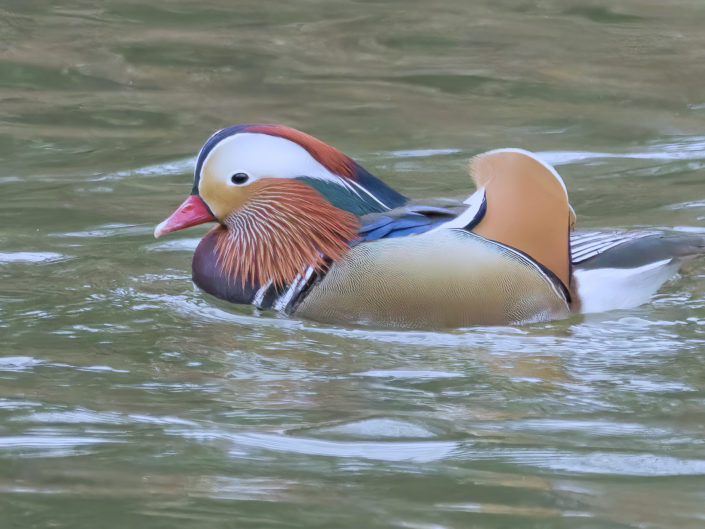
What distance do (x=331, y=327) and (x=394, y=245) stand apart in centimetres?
38

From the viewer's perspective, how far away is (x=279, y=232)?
525cm

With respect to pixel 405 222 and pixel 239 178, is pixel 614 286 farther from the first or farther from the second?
pixel 239 178

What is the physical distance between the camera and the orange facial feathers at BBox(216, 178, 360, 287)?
16.8ft

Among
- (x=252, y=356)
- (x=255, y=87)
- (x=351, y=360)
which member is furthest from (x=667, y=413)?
(x=255, y=87)

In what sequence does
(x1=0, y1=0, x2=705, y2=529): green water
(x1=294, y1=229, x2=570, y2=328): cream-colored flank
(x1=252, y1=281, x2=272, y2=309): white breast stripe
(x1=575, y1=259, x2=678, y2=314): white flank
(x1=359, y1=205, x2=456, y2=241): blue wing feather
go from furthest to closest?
(x1=252, y1=281, x2=272, y2=309): white breast stripe
(x1=575, y1=259, x2=678, y2=314): white flank
(x1=359, y1=205, x2=456, y2=241): blue wing feather
(x1=294, y1=229, x2=570, y2=328): cream-colored flank
(x1=0, y1=0, x2=705, y2=529): green water

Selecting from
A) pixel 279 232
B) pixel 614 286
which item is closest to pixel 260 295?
pixel 279 232

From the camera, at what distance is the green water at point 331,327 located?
335cm

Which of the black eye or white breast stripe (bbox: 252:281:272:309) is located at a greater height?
the black eye

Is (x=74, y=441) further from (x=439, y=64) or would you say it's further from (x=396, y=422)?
(x=439, y=64)

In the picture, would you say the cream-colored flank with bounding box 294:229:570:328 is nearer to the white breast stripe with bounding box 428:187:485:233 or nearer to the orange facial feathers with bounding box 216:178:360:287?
the white breast stripe with bounding box 428:187:485:233

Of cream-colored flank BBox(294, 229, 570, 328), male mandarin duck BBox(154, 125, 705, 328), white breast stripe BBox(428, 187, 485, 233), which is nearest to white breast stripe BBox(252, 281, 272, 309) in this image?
male mandarin duck BBox(154, 125, 705, 328)

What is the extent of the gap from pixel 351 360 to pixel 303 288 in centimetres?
54

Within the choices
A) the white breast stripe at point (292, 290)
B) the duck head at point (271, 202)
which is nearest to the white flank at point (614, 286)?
the duck head at point (271, 202)

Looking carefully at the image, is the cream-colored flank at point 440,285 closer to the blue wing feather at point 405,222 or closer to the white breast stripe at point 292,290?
the blue wing feather at point 405,222
